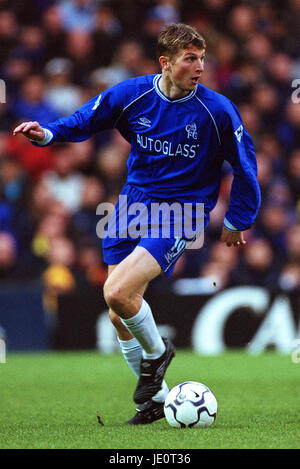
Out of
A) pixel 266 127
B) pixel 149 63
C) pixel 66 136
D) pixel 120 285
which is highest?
pixel 149 63

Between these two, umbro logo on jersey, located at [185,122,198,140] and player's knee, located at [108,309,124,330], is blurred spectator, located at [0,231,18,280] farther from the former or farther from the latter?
umbro logo on jersey, located at [185,122,198,140]

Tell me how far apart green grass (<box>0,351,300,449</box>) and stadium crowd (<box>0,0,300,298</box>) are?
113 centimetres

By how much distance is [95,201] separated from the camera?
412 inches

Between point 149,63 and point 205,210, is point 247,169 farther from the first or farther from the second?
point 149,63

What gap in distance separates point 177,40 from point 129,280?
54.1 inches

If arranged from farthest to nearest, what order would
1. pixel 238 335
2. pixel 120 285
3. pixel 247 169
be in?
pixel 238 335 → pixel 247 169 → pixel 120 285

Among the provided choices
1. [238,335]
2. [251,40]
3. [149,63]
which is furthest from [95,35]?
[238,335]

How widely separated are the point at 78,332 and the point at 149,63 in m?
3.74

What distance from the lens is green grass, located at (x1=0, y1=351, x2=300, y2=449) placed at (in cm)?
438

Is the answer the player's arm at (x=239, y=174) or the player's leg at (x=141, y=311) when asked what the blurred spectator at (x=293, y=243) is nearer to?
the player's arm at (x=239, y=174)

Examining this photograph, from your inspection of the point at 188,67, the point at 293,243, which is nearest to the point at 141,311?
the point at 188,67

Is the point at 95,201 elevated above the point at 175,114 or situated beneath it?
elevated above

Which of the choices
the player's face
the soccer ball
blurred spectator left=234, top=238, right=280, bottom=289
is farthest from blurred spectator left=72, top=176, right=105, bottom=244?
the soccer ball

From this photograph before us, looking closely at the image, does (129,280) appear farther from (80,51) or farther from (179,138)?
(80,51)
